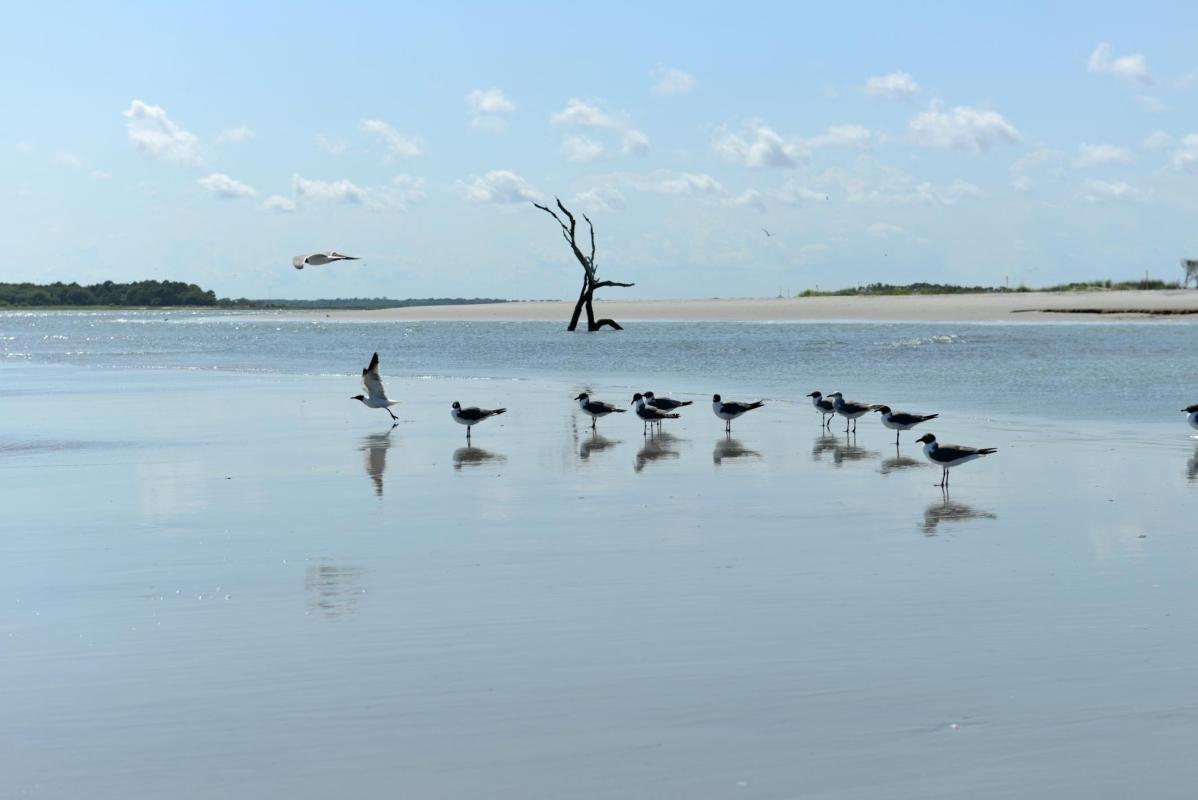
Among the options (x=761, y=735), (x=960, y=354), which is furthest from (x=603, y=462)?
(x=960, y=354)

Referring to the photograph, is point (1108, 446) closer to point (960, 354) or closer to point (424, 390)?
point (424, 390)

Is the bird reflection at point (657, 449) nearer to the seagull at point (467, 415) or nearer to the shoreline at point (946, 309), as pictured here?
the seagull at point (467, 415)

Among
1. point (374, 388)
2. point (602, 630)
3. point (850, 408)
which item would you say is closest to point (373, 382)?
point (374, 388)

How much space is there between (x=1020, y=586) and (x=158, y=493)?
295 inches

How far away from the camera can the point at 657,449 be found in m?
15.8

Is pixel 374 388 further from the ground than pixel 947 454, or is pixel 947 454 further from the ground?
pixel 374 388

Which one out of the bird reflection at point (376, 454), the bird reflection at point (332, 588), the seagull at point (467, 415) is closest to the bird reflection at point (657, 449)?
the seagull at point (467, 415)

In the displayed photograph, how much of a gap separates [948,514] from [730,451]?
4.84m

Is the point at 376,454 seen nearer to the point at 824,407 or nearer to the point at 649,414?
the point at 649,414

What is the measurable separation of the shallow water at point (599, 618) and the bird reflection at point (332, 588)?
28 millimetres

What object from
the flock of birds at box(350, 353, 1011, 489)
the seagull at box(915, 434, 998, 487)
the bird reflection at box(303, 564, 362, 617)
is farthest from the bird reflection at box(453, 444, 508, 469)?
the bird reflection at box(303, 564, 362, 617)

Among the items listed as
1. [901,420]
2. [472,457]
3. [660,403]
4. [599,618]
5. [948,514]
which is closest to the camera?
[599,618]

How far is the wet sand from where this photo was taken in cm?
508

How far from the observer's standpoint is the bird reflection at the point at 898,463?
45.2 ft
